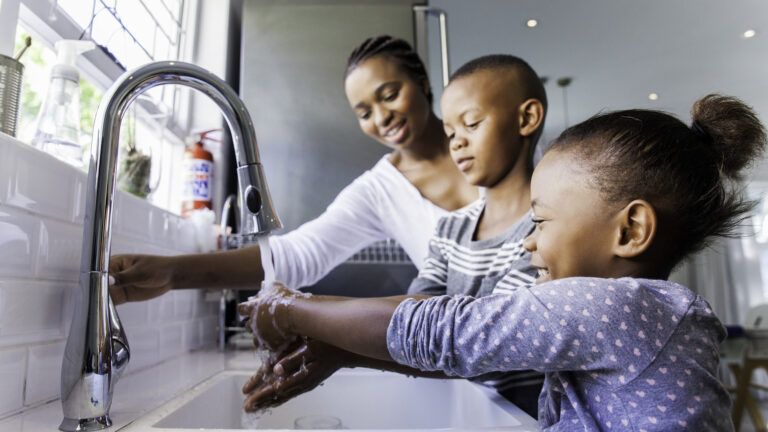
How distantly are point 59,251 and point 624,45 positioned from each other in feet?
6.34

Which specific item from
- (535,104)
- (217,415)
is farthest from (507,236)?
(217,415)

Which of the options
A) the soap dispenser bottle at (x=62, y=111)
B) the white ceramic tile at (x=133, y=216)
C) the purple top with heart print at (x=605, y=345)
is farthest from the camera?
the white ceramic tile at (x=133, y=216)

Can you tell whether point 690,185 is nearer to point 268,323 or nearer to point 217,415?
point 268,323

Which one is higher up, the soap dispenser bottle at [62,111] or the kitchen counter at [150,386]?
the soap dispenser bottle at [62,111]

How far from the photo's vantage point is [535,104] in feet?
3.09

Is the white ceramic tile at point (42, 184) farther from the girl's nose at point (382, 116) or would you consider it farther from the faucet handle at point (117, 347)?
the girl's nose at point (382, 116)

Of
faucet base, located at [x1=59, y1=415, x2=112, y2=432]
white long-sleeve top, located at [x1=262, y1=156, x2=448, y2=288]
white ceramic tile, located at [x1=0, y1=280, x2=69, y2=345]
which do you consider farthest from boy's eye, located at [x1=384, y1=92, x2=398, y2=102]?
faucet base, located at [x1=59, y1=415, x2=112, y2=432]

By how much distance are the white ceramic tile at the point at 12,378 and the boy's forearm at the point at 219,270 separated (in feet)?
0.89

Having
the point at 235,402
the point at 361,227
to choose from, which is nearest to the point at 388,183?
the point at 361,227

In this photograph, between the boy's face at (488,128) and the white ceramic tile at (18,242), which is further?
the boy's face at (488,128)

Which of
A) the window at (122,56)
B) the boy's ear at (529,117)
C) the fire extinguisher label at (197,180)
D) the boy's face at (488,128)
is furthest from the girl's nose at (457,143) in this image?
the fire extinguisher label at (197,180)

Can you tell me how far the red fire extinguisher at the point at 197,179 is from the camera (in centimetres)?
145

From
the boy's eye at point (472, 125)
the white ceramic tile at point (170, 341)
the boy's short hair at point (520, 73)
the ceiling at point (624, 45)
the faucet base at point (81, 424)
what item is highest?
the ceiling at point (624, 45)

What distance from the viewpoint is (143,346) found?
3.19 ft
